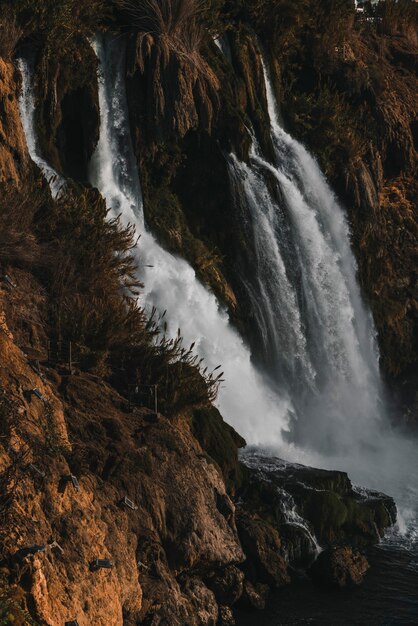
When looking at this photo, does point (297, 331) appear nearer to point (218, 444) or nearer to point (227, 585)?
point (218, 444)

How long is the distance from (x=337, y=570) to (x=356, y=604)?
1.55ft

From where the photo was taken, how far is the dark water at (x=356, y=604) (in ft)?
35.7

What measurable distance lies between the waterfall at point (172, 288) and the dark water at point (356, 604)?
13.3ft

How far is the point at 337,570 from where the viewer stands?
38.4 feet

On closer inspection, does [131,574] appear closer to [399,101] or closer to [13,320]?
[13,320]

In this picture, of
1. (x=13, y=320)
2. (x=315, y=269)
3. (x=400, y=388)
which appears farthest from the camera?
(x=400, y=388)

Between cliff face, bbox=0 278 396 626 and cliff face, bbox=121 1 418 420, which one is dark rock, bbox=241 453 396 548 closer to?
cliff face, bbox=0 278 396 626

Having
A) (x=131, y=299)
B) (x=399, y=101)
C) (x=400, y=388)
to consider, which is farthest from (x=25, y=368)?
(x=399, y=101)

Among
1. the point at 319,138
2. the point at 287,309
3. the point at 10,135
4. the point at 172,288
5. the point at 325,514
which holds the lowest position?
the point at 325,514

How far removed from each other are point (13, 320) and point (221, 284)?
21.6 ft

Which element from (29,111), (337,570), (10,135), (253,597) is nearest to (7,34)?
(29,111)

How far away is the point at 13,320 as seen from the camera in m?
11.1

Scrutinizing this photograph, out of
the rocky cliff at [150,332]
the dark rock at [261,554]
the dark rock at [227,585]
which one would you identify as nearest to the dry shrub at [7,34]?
the rocky cliff at [150,332]

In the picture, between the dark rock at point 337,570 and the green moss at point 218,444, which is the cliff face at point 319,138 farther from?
the dark rock at point 337,570
